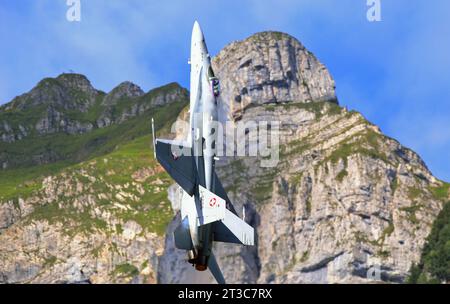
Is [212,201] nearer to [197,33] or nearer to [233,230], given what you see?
[233,230]

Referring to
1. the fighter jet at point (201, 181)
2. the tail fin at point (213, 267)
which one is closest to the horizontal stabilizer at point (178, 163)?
the fighter jet at point (201, 181)

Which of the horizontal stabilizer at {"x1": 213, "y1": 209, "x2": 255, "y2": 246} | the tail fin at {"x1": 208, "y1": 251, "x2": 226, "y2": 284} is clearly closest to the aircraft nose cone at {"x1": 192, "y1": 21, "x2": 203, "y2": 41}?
the horizontal stabilizer at {"x1": 213, "y1": 209, "x2": 255, "y2": 246}

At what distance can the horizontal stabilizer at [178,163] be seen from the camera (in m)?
88.2

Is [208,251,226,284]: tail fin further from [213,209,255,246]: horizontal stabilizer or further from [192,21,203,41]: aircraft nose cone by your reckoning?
[192,21,203,41]: aircraft nose cone

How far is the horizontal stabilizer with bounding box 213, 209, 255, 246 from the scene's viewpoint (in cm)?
9100

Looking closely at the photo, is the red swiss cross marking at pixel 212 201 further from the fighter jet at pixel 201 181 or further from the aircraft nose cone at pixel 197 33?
the aircraft nose cone at pixel 197 33

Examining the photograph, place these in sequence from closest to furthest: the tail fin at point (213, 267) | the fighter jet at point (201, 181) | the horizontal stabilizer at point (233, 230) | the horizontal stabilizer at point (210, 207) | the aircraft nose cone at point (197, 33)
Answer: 1. the horizontal stabilizer at point (233, 230)
2. the horizontal stabilizer at point (210, 207)
3. the fighter jet at point (201, 181)
4. the tail fin at point (213, 267)
5. the aircraft nose cone at point (197, 33)

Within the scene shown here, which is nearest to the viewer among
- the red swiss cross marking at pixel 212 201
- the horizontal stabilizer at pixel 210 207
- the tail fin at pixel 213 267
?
the horizontal stabilizer at pixel 210 207

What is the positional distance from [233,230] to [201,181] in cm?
647

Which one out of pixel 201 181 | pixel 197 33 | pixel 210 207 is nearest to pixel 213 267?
pixel 210 207

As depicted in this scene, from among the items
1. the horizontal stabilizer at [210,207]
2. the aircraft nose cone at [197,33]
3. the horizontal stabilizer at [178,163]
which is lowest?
the horizontal stabilizer at [210,207]
